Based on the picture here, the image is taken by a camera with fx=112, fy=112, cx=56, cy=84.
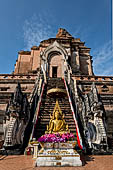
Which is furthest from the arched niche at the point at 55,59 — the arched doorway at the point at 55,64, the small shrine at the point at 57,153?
the small shrine at the point at 57,153

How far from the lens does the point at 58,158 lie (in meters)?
4.27

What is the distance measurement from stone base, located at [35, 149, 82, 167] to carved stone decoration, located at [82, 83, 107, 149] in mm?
2662

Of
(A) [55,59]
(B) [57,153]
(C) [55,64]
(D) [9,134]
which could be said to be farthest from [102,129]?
(A) [55,59]

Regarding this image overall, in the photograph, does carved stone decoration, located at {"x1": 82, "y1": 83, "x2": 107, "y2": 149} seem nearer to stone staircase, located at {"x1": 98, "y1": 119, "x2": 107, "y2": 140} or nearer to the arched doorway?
stone staircase, located at {"x1": 98, "y1": 119, "x2": 107, "y2": 140}

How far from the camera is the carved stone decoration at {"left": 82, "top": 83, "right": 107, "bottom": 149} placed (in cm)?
641

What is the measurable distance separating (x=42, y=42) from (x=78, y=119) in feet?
70.6

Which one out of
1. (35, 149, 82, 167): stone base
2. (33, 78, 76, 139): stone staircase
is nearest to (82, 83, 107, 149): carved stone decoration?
(33, 78, 76, 139): stone staircase

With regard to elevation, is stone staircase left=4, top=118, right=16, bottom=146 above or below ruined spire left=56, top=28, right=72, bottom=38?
below

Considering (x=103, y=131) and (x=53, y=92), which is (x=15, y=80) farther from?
(x=103, y=131)

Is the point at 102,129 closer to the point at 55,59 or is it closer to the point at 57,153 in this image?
the point at 57,153

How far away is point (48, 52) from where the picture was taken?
2111cm

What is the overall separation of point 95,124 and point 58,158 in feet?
11.7

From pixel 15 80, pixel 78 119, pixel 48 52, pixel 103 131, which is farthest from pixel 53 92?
pixel 48 52

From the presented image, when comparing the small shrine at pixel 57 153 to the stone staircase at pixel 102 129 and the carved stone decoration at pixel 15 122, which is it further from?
the stone staircase at pixel 102 129
